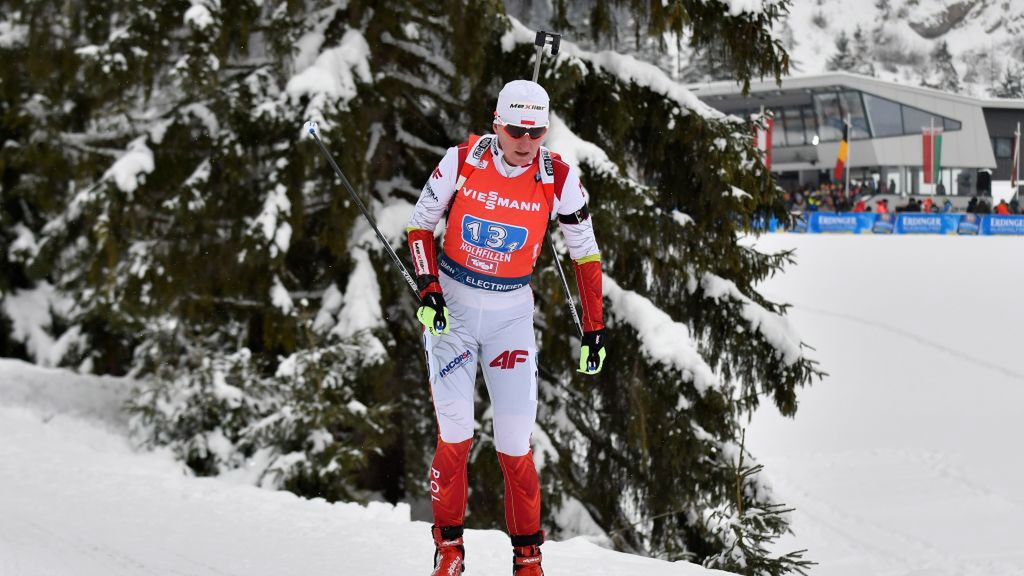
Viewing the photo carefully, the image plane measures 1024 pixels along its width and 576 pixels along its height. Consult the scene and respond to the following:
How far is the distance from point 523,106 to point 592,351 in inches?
51.0

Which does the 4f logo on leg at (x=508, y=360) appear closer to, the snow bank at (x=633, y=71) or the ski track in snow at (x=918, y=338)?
the snow bank at (x=633, y=71)

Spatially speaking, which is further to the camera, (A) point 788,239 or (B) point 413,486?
(A) point 788,239

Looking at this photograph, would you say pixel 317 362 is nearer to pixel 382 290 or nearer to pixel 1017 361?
pixel 382 290

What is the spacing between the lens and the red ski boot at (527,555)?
5059mm

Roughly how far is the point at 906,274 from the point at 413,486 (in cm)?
2537

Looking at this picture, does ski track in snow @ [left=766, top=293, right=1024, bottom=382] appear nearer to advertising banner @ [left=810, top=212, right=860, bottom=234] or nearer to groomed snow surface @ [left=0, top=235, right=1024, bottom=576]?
groomed snow surface @ [left=0, top=235, right=1024, bottom=576]

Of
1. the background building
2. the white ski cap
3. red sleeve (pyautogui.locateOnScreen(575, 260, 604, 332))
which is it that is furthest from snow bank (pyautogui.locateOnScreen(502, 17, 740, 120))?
the background building

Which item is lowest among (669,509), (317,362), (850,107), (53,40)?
(669,509)

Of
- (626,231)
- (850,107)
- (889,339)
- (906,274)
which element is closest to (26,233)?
(626,231)

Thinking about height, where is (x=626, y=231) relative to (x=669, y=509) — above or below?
above

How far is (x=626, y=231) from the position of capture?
9516 millimetres

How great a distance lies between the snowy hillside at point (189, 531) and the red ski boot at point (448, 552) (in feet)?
2.68

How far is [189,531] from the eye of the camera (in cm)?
657

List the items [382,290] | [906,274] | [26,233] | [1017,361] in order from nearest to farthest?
[382,290], [26,233], [1017,361], [906,274]
